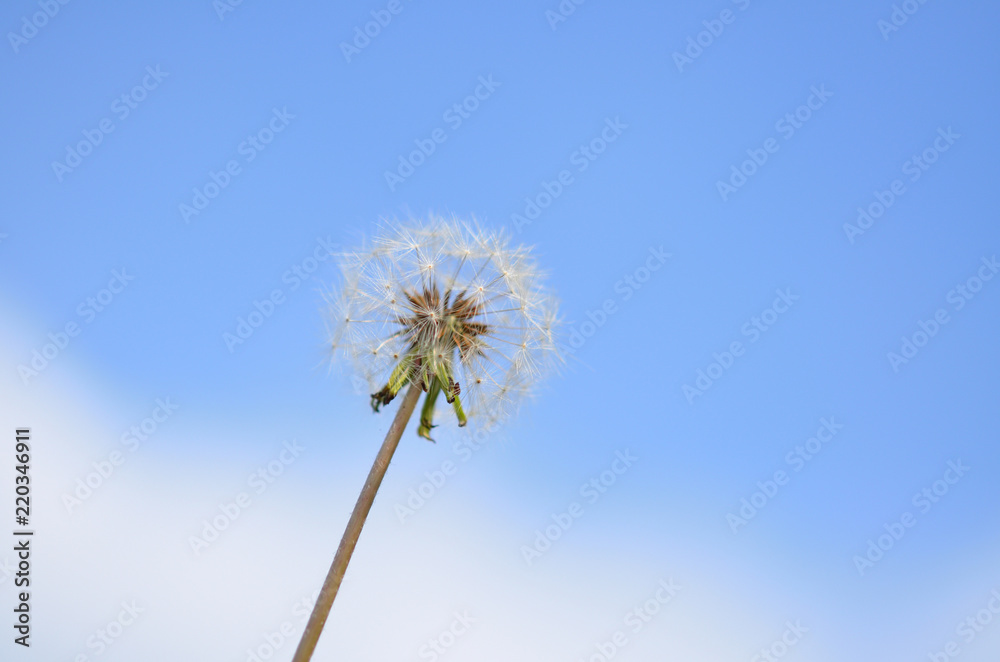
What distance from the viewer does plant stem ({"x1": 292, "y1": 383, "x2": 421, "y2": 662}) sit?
29.8 ft

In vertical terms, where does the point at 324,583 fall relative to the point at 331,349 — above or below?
below

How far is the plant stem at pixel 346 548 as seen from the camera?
29.8 ft

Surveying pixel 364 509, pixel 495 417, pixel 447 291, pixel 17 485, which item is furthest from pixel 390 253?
pixel 17 485

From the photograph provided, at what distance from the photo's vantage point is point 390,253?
12.3m

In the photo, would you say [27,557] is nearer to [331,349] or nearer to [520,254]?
[331,349]

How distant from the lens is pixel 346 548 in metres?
9.34

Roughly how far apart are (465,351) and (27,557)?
8.00 m

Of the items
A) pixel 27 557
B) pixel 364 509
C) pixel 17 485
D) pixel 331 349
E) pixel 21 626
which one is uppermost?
pixel 331 349

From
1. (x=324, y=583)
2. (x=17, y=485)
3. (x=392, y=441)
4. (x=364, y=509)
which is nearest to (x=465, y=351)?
(x=392, y=441)

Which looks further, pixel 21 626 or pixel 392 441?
pixel 21 626

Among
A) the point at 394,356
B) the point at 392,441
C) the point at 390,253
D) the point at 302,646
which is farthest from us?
the point at 390,253

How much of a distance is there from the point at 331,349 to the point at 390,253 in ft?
5.74

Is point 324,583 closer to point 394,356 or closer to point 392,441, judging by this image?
point 392,441

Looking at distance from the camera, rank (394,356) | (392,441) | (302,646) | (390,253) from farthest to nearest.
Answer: (390,253) < (394,356) < (392,441) < (302,646)
